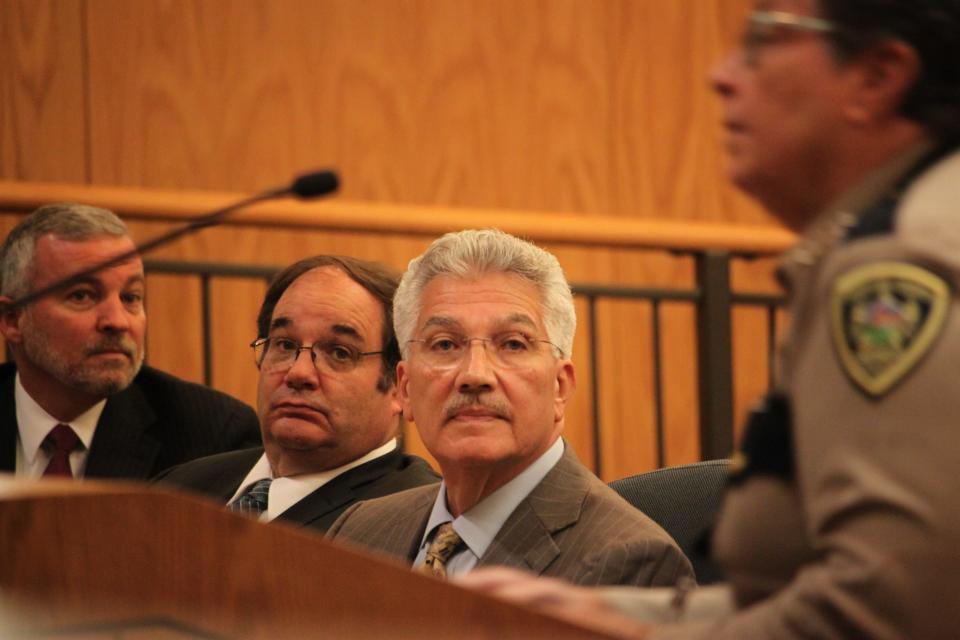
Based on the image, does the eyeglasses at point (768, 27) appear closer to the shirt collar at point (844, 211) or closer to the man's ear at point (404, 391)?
the shirt collar at point (844, 211)

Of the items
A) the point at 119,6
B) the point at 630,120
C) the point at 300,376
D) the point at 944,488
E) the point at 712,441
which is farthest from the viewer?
the point at 630,120

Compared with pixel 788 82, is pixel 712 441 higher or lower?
lower

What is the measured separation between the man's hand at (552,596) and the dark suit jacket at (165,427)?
2.32 metres

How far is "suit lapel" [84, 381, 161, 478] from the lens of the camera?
11.3 feet

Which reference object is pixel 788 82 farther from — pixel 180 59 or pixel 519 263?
pixel 180 59

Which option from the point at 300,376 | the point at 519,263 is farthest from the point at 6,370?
the point at 519,263

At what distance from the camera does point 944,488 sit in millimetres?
1033

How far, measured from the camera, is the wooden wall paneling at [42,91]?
4.31 metres

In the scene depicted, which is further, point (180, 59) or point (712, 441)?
point (180, 59)

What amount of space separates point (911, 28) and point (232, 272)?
2.71 m

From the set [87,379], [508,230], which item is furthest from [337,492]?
[508,230]

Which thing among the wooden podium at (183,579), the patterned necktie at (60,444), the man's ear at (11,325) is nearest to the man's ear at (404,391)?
the patterned necktie at (60,444)

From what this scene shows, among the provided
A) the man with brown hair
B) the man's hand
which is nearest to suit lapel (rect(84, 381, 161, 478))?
the man with brown hair

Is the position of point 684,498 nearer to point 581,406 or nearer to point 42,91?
point 581,406
